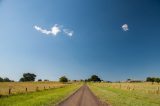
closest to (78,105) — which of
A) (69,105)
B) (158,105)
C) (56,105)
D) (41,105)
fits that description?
(69,105)

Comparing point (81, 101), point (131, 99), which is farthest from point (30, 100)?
point (131, 99)

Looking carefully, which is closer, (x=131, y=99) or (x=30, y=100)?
(x=30, y=100)

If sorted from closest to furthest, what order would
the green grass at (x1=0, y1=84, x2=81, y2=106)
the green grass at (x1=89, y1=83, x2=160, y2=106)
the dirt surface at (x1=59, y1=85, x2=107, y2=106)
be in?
1. the green grass at (x1=0, y1=84, x2=81, y2=106)
2. the dirt surface at (x1=59, y1=85, x2=107, y2=106)
3. the green grass at (x1=89, y1=83, x2=160, y2=106)

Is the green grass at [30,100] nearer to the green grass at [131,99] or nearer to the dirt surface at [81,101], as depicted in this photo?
the dirt surface at [81,101]

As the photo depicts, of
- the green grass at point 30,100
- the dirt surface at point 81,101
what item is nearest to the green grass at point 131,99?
the dirt surface at point 81,101

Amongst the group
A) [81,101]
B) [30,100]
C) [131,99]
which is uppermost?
[30,100]

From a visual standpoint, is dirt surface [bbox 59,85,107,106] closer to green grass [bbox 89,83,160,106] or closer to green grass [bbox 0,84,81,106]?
green grass [bbox 0,84,81,106]

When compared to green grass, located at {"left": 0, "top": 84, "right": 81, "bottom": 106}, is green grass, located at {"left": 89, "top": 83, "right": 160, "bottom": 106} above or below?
below

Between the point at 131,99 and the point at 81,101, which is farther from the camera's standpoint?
the point at 131,99

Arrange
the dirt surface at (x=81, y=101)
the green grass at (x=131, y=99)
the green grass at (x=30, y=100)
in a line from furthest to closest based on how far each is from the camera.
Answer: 1. the green grass at (x=131, y=99)
2. the dirt surface at (x=81, y=101)
3. the green grass at (x=30, y=100)

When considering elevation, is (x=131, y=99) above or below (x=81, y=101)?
below

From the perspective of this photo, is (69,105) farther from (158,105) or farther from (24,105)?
(158,105)

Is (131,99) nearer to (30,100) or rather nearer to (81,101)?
(81,101)

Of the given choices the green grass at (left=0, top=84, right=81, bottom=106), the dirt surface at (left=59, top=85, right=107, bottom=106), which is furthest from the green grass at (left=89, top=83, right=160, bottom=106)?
the green grass at (left=0, top=84, right=81, bottom=106)
